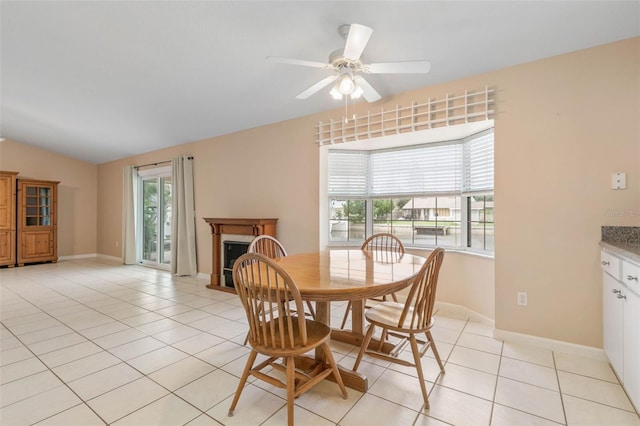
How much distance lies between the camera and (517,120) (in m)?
2.64

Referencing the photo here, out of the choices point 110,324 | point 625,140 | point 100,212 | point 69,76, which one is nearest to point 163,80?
point 69,76

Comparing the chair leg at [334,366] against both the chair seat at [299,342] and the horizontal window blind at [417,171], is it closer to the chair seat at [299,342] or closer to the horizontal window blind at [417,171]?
the chair seat at [299,342]

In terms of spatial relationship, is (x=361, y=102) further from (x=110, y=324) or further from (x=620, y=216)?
(x=110, y=324)

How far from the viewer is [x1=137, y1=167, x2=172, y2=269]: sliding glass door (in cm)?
617

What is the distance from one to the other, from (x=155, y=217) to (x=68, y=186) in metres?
3.00

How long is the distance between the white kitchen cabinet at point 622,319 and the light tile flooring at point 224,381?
141mm

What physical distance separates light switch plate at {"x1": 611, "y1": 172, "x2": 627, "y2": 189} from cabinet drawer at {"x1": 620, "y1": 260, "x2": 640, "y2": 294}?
0.76 metres

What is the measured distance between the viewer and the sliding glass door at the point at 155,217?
6.17 meters

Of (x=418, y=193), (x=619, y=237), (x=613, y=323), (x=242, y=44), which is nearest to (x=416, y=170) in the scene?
(x=418, y=193)

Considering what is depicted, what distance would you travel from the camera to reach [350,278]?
1810 mm

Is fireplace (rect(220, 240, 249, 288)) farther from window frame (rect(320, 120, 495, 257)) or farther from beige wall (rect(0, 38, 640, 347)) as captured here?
beige wall (rect(0, 38, 640, 347))

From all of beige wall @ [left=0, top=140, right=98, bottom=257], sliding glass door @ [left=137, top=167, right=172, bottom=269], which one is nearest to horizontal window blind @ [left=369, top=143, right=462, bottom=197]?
sliding glass door @ [left=137, top=167, right=172, bottom=269]

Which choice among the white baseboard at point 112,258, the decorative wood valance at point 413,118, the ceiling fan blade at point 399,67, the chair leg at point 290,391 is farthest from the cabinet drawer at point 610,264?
the white baseboard at point 112,258

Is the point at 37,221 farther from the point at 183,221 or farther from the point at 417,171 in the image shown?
the point at 417,171
